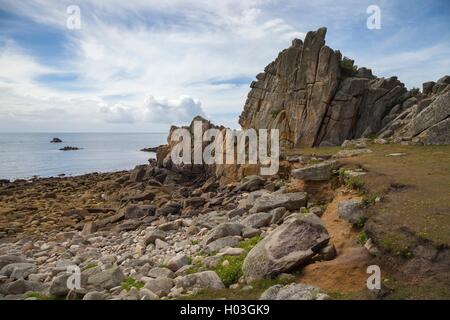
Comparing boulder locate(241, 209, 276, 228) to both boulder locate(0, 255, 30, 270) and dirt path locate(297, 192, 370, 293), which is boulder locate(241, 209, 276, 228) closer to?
dirt path locate(297, 192, 370, 293)

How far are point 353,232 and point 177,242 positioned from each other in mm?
10094

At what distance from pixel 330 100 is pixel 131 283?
3535 centimetres

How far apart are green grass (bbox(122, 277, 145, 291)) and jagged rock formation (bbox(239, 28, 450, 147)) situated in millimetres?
32531

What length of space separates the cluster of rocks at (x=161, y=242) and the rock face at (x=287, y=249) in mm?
32

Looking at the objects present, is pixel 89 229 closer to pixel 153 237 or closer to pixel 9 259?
pixel 9 259

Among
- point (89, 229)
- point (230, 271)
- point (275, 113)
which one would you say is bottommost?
point (89, 229)

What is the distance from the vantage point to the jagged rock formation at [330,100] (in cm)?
4328

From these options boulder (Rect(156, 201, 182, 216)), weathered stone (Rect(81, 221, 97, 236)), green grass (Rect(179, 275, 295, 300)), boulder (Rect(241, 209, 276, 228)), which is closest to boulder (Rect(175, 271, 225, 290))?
green grass (Rect(179, 275, 295, 300))

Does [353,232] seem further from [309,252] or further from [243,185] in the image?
[243,185]

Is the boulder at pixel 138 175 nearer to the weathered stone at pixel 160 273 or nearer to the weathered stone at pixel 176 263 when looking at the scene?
the weathered stone at pixel 176 263

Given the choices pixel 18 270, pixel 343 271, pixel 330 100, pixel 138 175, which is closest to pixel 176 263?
pixel 343 271

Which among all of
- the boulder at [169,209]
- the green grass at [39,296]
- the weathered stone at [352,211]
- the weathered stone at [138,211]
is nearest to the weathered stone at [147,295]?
the green grass at [39,296]

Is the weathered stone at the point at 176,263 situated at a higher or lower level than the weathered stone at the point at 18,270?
higher

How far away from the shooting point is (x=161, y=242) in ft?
67.8
